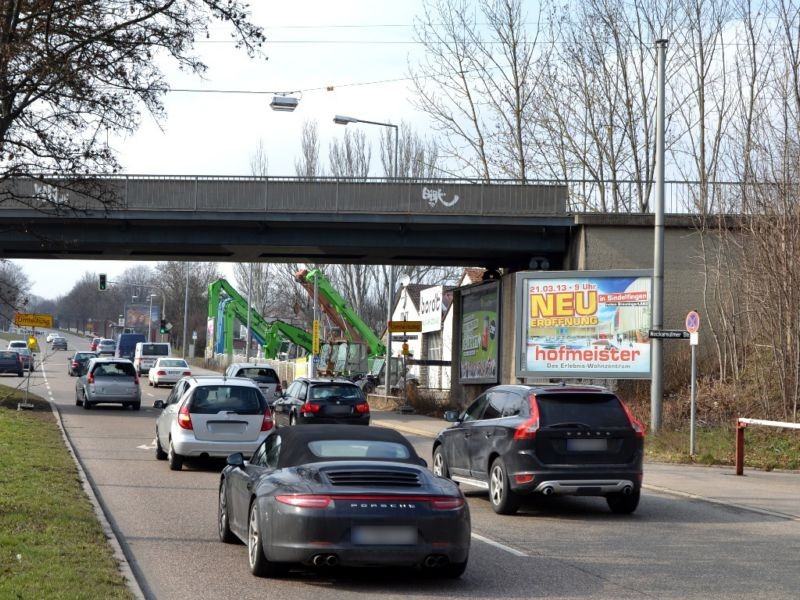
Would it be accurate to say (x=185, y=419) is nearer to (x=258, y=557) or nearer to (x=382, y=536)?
(x=258, y=557)

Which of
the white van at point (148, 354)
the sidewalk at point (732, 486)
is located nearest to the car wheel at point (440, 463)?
the sidewalk at point (732, 486)

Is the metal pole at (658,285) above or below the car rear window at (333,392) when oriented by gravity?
above

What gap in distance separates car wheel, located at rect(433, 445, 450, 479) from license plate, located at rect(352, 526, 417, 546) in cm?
776

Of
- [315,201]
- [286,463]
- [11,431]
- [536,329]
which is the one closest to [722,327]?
[536,329]

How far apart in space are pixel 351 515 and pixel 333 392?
18651 millimetres

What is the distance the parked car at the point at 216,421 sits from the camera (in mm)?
18641

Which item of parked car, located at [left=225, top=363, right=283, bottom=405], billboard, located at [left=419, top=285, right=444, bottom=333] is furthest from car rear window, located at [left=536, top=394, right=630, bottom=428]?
billboard, located at [left=419, top=285, right=444, bottom=333]

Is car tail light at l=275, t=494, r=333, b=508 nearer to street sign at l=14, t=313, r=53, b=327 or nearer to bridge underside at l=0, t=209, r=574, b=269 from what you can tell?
street sign at l=14, t=313, r=53, b=327

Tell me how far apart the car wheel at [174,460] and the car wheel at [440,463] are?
444 cm

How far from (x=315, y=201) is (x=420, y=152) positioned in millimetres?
32173

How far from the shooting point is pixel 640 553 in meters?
11.1

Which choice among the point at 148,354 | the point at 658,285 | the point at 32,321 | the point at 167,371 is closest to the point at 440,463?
the point at 658,285

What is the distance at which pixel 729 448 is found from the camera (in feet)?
75.4

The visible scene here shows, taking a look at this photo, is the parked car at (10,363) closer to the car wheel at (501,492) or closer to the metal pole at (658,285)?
the metal pole at (658,285)
